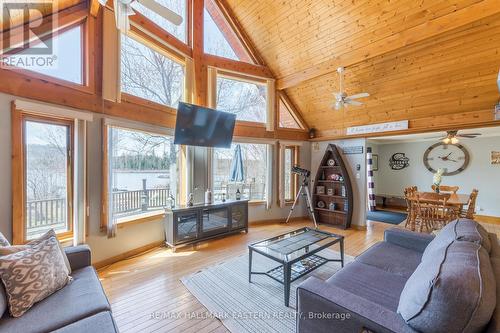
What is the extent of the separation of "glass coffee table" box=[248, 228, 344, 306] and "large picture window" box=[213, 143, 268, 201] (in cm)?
216

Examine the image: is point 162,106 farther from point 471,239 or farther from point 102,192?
point 471,239

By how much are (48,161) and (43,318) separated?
1.97m

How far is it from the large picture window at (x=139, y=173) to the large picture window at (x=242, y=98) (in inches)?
61.9

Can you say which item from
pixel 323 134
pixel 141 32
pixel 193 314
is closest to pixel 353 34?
pixel 323 134

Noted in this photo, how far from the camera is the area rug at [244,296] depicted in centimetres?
195

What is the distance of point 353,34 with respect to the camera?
3.68 m

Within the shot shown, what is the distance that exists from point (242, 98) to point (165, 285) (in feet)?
12.9

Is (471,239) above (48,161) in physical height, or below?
below

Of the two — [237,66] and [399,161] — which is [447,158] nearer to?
[399,161]

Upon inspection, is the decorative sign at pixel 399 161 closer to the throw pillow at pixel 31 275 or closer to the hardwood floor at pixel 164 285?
the hardwood floor at pixel 164 285

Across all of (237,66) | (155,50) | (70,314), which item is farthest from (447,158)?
(70,314)

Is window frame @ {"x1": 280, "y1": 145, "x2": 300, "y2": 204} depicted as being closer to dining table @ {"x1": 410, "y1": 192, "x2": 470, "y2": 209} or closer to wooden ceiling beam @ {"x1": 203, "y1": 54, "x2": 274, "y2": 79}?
wooden ceiling beam @ {"x1": 203, "y1": 54, "x2": 274, "y2": 79}

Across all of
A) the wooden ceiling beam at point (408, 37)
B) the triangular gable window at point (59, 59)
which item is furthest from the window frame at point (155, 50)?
the wooden ceiling beam at point (408, 37)

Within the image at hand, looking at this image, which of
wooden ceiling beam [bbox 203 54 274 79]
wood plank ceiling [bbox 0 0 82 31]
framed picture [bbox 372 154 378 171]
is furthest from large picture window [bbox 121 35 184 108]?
framed picture [bbox 372 154 378 171]
